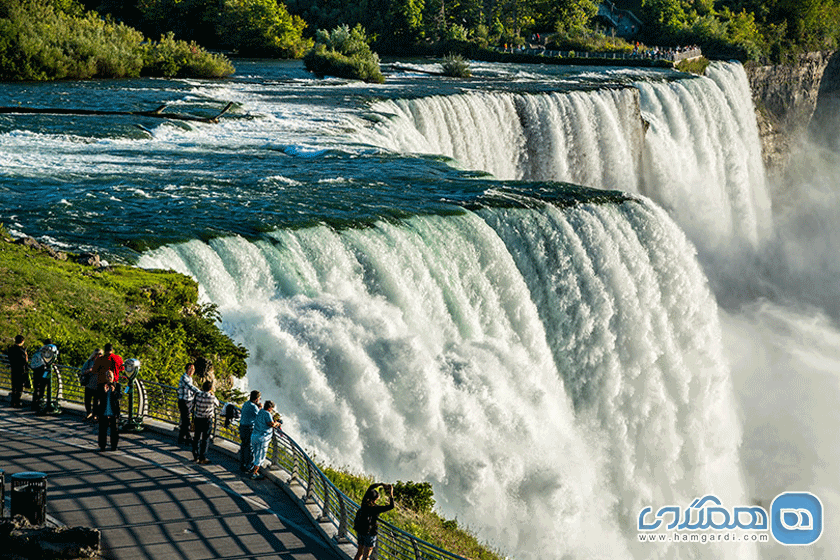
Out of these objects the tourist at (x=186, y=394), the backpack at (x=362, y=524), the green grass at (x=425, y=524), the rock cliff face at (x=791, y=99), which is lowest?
the green grass at (x=425, y=524)

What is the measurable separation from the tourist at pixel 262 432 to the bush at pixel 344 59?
137ft

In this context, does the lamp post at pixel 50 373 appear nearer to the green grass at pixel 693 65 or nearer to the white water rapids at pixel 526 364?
the white water rapids at pixel 526 364

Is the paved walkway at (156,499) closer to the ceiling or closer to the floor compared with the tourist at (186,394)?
closer to the floor

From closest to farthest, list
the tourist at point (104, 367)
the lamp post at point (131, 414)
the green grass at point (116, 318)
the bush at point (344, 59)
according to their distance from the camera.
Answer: the lamp post at point (131, 414), the tourist at point (104, 367), the green grass at point (116, 318), the bush at point (344, 59)

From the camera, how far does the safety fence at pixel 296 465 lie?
11.5 meters

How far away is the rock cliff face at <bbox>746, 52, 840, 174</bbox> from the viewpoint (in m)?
63.7

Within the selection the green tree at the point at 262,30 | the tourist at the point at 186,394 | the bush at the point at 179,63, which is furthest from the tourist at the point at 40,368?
the green tree at the point at 262,30

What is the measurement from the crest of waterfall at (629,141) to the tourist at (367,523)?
25732mm

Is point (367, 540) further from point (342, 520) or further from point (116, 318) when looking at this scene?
point (116, 318)

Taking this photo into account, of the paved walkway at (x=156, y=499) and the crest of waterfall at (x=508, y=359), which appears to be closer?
the paved walkway at (x=156, y=499)

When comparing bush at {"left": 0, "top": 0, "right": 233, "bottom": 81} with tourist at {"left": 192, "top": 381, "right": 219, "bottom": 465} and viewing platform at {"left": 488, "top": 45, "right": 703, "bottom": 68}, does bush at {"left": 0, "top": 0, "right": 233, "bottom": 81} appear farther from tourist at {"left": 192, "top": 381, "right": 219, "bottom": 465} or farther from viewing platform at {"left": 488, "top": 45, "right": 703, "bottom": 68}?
tourist at {"left": 192, "top": 381, "right": 219, "bottom": 465}

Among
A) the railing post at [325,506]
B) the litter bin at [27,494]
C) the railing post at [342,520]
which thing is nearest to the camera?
the litter bin at [27,494]

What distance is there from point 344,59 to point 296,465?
4443 cm

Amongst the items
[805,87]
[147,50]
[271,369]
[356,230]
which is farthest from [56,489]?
[805,87]
